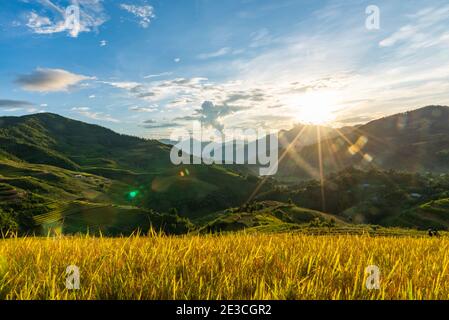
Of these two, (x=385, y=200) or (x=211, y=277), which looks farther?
(x=385, y=200)

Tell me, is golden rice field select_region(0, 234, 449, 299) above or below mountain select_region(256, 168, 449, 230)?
above

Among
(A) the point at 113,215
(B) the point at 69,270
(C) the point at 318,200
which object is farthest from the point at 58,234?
(C) the point at 318,200

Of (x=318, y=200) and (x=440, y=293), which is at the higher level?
(x=440, y=293)

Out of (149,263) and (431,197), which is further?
(431,197)

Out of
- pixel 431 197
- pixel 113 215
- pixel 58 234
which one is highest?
pixel 58 234

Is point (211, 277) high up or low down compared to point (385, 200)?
up

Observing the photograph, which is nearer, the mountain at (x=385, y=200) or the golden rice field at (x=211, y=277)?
the golden rice field at (x=211, y=277)

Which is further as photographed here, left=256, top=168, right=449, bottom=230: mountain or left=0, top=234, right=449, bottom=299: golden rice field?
left=256, top=168, right=449, bottom=230: mountain

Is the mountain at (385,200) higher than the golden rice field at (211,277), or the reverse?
the golden rice field at (211,277)

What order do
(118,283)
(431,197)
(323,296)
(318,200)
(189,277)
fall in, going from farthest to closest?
(318,200) < (431,197) < (189,277) < (118,283) < (323,296)
